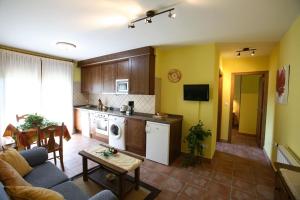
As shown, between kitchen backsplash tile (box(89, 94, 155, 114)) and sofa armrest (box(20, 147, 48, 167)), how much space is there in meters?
2.23

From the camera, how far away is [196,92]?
3.09 metres

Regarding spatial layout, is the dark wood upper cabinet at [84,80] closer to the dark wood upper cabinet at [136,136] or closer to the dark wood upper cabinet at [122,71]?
the dark wood upper cabinet at [122,71]

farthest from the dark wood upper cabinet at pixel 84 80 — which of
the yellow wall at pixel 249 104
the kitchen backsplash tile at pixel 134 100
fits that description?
the yellow wall at pixel 249 104

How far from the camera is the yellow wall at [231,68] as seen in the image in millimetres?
3897

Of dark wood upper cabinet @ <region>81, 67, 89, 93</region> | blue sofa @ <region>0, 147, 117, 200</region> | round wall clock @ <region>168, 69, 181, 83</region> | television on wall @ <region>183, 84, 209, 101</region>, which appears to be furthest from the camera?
dark wood upper cabinet @ <region>81, 67, 89, 93</region>

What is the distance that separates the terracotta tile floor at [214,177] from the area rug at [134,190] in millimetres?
98

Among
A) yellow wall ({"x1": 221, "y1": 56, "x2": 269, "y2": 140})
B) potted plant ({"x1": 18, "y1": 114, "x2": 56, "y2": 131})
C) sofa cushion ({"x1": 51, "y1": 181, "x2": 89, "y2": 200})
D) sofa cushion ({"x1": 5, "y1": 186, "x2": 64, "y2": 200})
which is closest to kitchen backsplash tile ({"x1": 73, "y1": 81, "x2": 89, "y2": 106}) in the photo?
potted plant ({"x1": 18, "y1": 114, "x2": 56, "y2": 131})

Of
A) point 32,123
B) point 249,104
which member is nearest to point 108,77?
point 32,123

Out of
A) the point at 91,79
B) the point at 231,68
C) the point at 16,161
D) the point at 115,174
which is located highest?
the point at 231,68

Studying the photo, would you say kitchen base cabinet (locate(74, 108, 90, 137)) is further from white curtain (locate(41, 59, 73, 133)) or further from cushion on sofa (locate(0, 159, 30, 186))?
cushion on sofa (locate(0, 159, 30, 186))

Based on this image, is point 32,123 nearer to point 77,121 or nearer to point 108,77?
point 108,77

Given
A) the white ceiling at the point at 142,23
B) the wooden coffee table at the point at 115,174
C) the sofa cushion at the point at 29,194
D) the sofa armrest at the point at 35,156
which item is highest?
the white ceiling at the point at 142,23

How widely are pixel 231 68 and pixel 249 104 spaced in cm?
179

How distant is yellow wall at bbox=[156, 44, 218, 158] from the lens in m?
3.04
